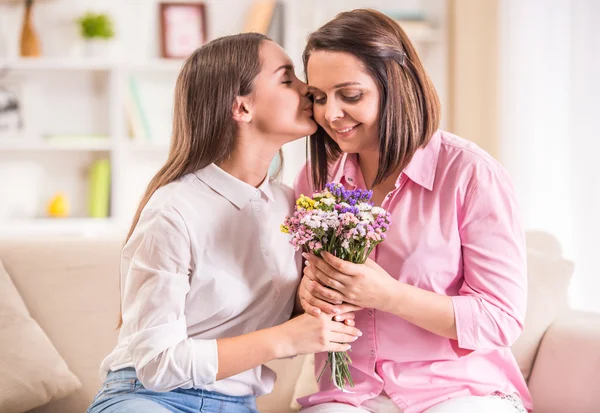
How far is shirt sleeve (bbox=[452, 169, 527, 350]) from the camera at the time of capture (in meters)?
1.60

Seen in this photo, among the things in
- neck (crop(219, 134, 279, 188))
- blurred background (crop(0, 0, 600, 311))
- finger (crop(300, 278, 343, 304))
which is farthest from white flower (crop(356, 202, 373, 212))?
blurred background (crop(0, 0, 600, 311))

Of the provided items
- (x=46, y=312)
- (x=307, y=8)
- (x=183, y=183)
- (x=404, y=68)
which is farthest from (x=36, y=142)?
(x=404, y=68)

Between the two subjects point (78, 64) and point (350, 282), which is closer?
point (350, 282)

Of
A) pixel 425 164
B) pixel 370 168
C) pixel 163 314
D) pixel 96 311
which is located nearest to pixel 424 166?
pixel 425 164

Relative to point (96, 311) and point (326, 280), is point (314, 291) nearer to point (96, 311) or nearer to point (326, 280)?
point (326, 280)

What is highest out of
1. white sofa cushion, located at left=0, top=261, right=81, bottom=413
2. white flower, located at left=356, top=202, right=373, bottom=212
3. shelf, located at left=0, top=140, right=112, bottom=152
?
white flower, located at left=356, top=202, right=373, bottom=212

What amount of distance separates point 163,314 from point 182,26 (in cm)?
326

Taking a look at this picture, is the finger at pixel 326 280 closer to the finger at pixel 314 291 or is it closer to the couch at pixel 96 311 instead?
the finger at pixel 314 291

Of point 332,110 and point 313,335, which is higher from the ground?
point 332,110

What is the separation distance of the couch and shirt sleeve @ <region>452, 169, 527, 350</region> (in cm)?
54

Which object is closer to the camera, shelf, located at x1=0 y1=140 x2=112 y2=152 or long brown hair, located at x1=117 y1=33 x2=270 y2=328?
long brown hair, located at x1=117 y1=33 x2=270 y2=328

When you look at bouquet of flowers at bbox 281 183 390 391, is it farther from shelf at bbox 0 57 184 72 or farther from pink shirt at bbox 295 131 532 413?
shelf at bbox 0 57 184 72

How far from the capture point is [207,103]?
1739mm

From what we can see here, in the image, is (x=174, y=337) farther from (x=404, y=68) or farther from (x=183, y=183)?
(x=404, y=68)
